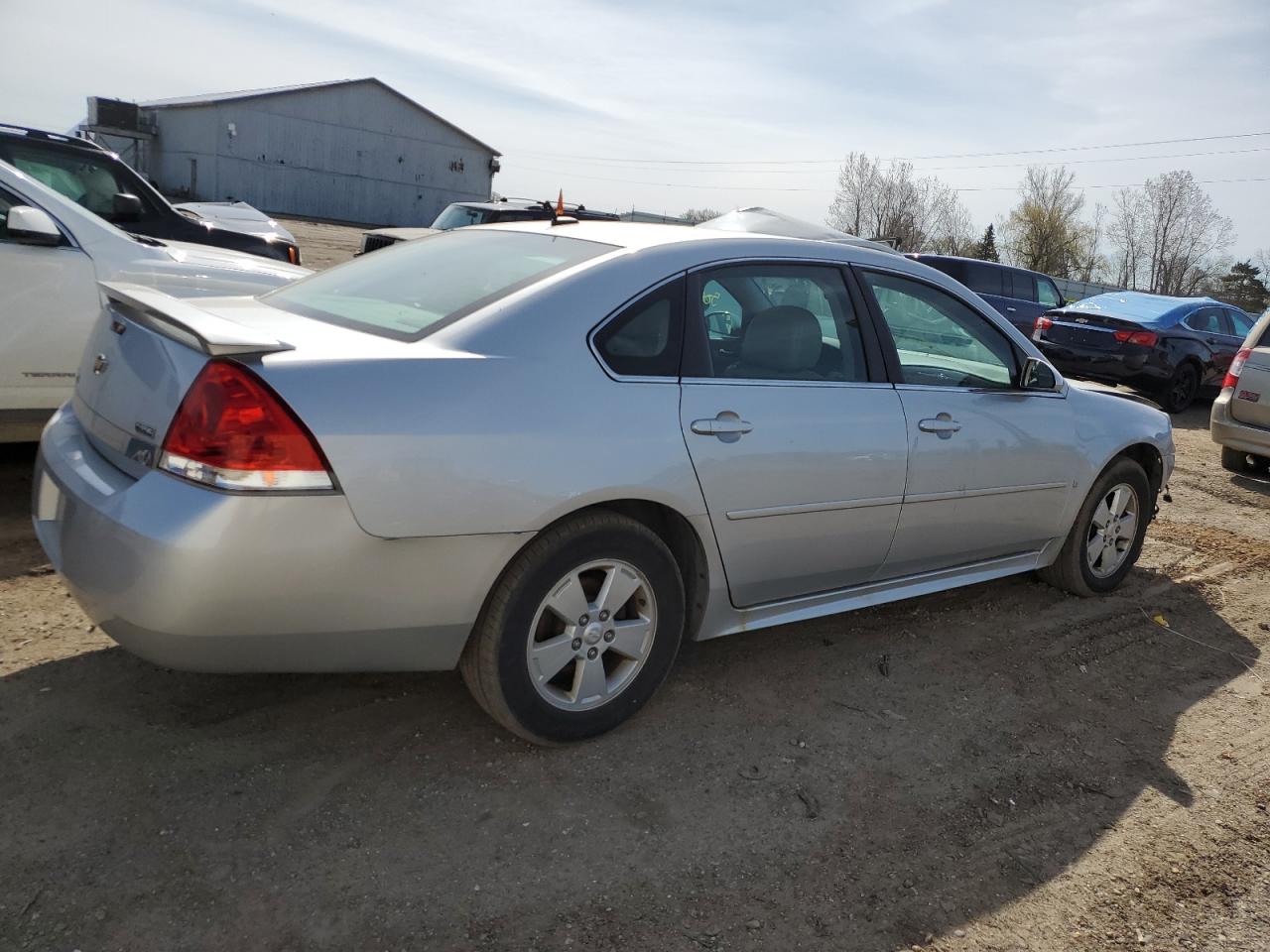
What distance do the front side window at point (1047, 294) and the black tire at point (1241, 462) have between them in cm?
796

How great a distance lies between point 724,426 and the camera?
319cm

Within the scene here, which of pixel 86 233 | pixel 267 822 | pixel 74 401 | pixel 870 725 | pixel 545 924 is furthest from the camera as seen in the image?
pixel 86 233

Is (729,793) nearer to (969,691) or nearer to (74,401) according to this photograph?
(969,691)

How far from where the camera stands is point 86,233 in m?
5.11

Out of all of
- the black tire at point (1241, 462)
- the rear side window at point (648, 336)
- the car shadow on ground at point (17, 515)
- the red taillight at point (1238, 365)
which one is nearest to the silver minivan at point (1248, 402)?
the red taillight at point (1238, 365)

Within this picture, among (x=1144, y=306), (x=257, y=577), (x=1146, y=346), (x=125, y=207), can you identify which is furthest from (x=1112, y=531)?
(x=1144, y=306)

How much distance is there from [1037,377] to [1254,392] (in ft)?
17.7

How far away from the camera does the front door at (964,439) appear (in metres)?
3.86

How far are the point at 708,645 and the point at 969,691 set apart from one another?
3.36 feet

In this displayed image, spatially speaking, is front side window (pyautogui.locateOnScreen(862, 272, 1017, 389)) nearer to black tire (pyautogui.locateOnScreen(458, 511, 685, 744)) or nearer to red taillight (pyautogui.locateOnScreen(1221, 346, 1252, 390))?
black tire (pyautogui.locateOnScreen(458, 511, 685, 744))

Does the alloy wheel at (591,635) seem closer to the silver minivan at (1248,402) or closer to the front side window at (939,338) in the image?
the front side window at (939,338)

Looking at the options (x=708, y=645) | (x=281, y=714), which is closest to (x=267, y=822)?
(x=281, y=714)

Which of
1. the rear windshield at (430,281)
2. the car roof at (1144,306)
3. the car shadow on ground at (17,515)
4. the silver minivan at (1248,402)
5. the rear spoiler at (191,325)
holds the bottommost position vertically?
the car shadow on ground at (17,515)

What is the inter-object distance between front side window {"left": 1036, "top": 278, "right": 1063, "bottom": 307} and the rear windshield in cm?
1536
